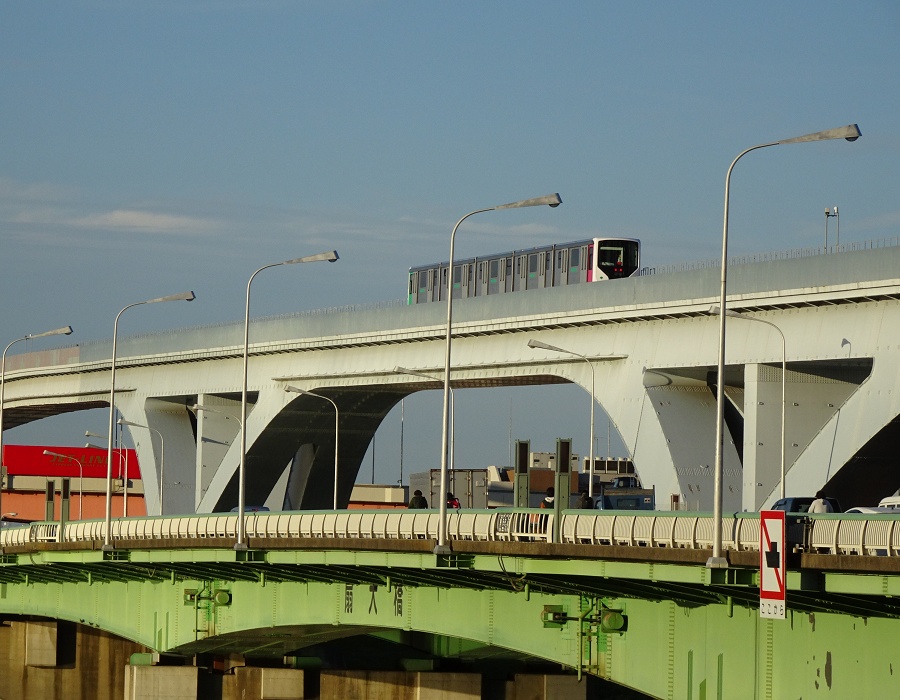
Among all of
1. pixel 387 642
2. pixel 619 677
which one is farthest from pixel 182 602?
pixel 619 677

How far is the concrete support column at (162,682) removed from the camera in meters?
52.2

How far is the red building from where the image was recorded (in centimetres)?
11819

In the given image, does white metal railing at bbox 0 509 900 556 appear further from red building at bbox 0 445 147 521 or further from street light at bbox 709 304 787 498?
red building at bbox 0 445 147 521

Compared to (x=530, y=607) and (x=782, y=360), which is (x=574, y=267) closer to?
(x=782, y=360)

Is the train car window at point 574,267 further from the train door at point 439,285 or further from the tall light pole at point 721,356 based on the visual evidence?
the tall light pole at point 721,356

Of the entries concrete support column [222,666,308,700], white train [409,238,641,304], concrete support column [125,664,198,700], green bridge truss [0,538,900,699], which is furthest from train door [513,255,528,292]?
concrete support column [125,664,198,700]

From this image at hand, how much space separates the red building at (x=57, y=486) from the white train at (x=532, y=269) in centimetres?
4588

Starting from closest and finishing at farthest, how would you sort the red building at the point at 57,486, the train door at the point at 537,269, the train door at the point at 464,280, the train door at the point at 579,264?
the train door at the point at 579,264, the train door at the point at 537,269, the train door at the point at 464,280, the red building at the point at 57,486

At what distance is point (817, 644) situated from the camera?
2561 centimetres

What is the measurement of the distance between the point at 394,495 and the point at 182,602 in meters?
72.3

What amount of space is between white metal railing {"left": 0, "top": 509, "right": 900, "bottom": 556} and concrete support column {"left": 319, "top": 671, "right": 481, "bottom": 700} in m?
7.33

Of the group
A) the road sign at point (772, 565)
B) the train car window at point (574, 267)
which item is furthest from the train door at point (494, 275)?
the road sign at point (772, 565)

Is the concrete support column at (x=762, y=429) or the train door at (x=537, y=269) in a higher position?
the train door at (x=537, y=269)

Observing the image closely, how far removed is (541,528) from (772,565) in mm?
9142
